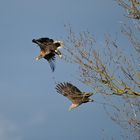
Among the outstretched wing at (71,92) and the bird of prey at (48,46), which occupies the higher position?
the bird of prey at (48,46)

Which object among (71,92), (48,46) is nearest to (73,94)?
(71,92)

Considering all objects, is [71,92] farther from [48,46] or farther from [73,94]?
[48,46]

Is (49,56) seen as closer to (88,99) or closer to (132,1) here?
(88,99)

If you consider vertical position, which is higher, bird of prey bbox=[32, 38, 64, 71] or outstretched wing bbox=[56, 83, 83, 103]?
bird of prey bbox=[32, 38, 64, 71]

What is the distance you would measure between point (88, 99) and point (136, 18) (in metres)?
2.51

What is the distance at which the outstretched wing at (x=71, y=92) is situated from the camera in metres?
10.0

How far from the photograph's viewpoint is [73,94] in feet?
33.2

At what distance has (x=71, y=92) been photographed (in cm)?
1014

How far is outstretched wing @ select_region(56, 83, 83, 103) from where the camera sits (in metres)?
10.0

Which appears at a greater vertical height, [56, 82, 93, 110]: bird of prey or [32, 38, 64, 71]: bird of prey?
[32, 38, 64, 71]: bird of prey

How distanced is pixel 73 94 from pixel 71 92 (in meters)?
0.08

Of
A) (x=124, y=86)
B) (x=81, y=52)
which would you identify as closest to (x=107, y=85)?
(x=124, y=86)

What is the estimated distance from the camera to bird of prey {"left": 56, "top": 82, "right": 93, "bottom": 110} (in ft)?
32.5

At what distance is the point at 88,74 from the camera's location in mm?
9938
